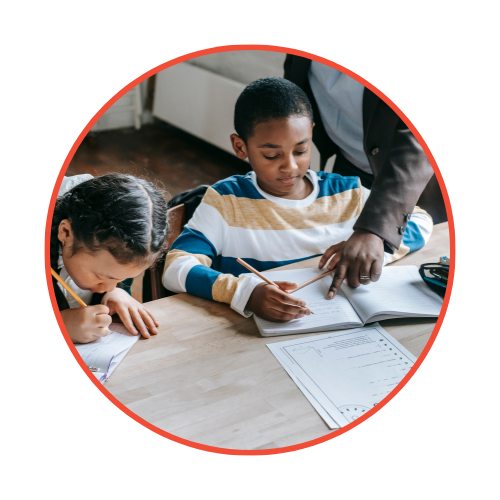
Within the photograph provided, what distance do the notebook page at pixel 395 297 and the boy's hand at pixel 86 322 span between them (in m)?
0.48

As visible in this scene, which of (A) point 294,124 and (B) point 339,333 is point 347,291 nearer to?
(B) point 339,333

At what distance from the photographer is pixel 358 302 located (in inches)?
37.0

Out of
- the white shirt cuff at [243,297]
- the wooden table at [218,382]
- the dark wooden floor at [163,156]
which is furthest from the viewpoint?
the dark wooden floor at [163,156]

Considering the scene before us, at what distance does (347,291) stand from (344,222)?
0.28 m

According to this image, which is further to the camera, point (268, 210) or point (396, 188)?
point (268, 210)

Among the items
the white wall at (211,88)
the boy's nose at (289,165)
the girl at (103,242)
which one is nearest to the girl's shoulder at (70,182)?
the girl at (103,242)

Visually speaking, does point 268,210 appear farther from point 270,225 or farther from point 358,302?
point 358,302

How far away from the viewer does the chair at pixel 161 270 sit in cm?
109

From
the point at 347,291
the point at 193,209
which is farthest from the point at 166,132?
the point at 347,291

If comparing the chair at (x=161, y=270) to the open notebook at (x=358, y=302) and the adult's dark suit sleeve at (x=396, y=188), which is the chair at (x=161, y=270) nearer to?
the open notebook at (x=358, y=302)

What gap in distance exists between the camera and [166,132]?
260 cm

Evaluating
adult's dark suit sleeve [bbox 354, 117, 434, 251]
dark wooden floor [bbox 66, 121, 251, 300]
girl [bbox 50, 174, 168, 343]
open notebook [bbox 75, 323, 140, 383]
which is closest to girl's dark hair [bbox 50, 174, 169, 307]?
girl [bbox 50, 174, 168, 343]

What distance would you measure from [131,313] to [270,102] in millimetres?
552

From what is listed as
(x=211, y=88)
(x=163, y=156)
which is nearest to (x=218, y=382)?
(x=211, y=88)
